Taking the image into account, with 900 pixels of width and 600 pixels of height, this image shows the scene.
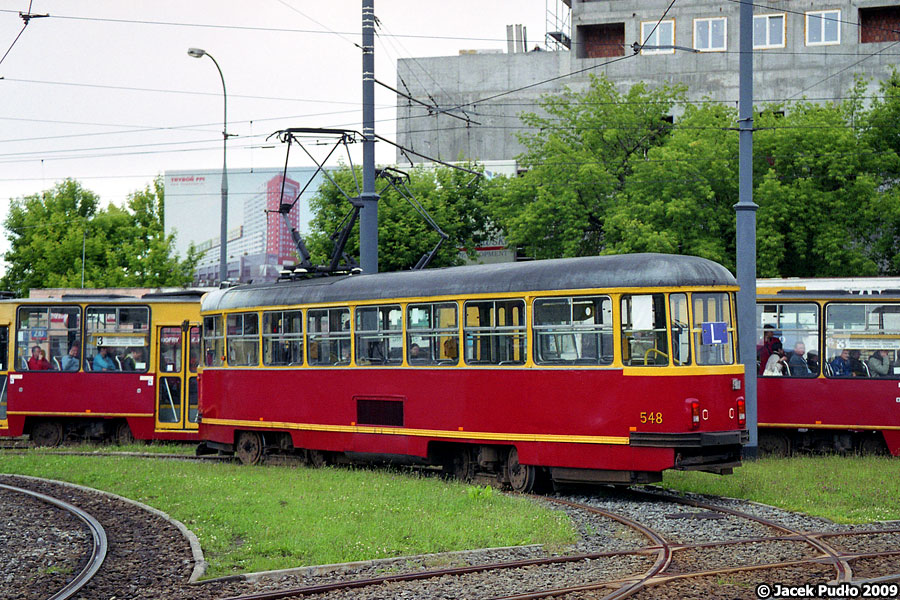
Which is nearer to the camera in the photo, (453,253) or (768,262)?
(768,262)

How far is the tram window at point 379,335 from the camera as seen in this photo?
16750 mm

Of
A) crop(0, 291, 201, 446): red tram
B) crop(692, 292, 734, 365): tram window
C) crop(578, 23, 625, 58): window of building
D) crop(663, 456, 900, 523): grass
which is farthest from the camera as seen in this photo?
crop(578, 23, 625, 58): window of building

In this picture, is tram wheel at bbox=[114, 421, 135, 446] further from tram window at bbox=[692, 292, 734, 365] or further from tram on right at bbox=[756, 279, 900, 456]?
tram window at bbox=[692, 292, 734, 365]

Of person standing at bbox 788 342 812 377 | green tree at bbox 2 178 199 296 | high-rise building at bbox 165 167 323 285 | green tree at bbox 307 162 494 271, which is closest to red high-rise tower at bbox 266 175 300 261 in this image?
high-rise building at bbox 165 167 323 285

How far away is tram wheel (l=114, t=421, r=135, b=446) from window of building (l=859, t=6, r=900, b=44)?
3724cm

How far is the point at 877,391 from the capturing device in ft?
61.6

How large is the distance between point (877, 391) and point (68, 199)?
5426cm

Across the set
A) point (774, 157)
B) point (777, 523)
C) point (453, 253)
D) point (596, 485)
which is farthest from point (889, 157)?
point (777, 523)

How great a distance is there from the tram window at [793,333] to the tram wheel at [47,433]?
45.1 ft

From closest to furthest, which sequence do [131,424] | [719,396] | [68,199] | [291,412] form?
[719,396] → [291,412] → [131,424] → [68,199]

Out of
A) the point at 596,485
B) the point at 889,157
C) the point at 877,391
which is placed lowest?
the point at 596,485

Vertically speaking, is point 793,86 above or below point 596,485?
above

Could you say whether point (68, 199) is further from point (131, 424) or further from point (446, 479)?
point (446, 479)

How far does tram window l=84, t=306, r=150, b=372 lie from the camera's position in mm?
23406
